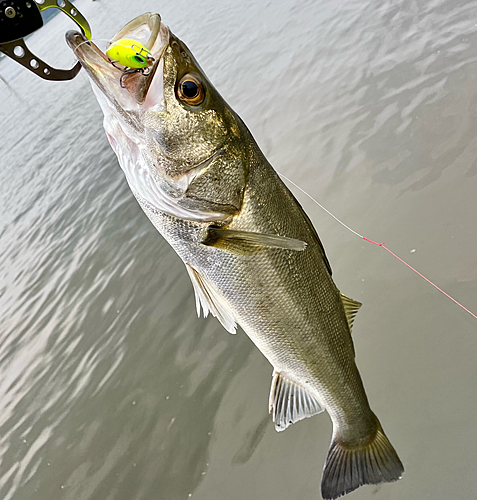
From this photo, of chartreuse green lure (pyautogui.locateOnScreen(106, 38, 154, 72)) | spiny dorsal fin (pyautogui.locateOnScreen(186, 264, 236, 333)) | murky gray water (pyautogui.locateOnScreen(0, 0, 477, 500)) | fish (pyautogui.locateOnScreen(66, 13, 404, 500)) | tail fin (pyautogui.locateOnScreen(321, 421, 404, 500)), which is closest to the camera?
chartreuse green lure (pyautogui.locateOnScreen(106, 38, 154, 72))

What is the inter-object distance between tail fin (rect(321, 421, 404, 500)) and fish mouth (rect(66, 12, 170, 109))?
179 centimetres

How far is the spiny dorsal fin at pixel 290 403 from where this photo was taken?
6.00 ft


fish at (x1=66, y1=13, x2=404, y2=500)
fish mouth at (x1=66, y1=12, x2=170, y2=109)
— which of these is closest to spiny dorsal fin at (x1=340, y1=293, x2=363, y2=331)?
fish at (x1=66, y1=13, x2=404, y2=500)

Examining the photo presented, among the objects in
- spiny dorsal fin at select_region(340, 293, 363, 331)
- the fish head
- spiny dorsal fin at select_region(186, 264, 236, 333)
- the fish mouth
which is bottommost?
spiny dorsal fin at select_region(340, 293, 363, 331)

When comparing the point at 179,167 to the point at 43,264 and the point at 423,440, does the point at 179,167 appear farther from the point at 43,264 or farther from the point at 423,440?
the point at 43,264

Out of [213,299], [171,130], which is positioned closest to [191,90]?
[171,130]

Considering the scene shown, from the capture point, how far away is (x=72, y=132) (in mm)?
9789

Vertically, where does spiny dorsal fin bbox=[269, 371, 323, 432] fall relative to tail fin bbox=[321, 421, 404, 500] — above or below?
above

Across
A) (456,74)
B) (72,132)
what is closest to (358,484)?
(456,74)

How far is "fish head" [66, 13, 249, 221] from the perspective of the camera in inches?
54.2

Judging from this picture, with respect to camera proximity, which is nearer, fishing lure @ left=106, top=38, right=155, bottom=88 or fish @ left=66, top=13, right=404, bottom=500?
fishing lure @ left=106, top=38, right=155, bottom=88

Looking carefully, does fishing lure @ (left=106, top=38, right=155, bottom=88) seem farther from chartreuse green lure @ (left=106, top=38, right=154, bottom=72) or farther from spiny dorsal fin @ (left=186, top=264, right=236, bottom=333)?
spiny dorsal fin @ (left=186, top=264, right=236, bottom=333)

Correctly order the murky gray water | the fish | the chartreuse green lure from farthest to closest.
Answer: the murky gray water → the fish → the chartreuse green lure

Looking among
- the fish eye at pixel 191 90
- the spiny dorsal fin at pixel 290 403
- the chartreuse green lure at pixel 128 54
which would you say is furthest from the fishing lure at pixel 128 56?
the spiny dorsal fin at pixel 290 403
